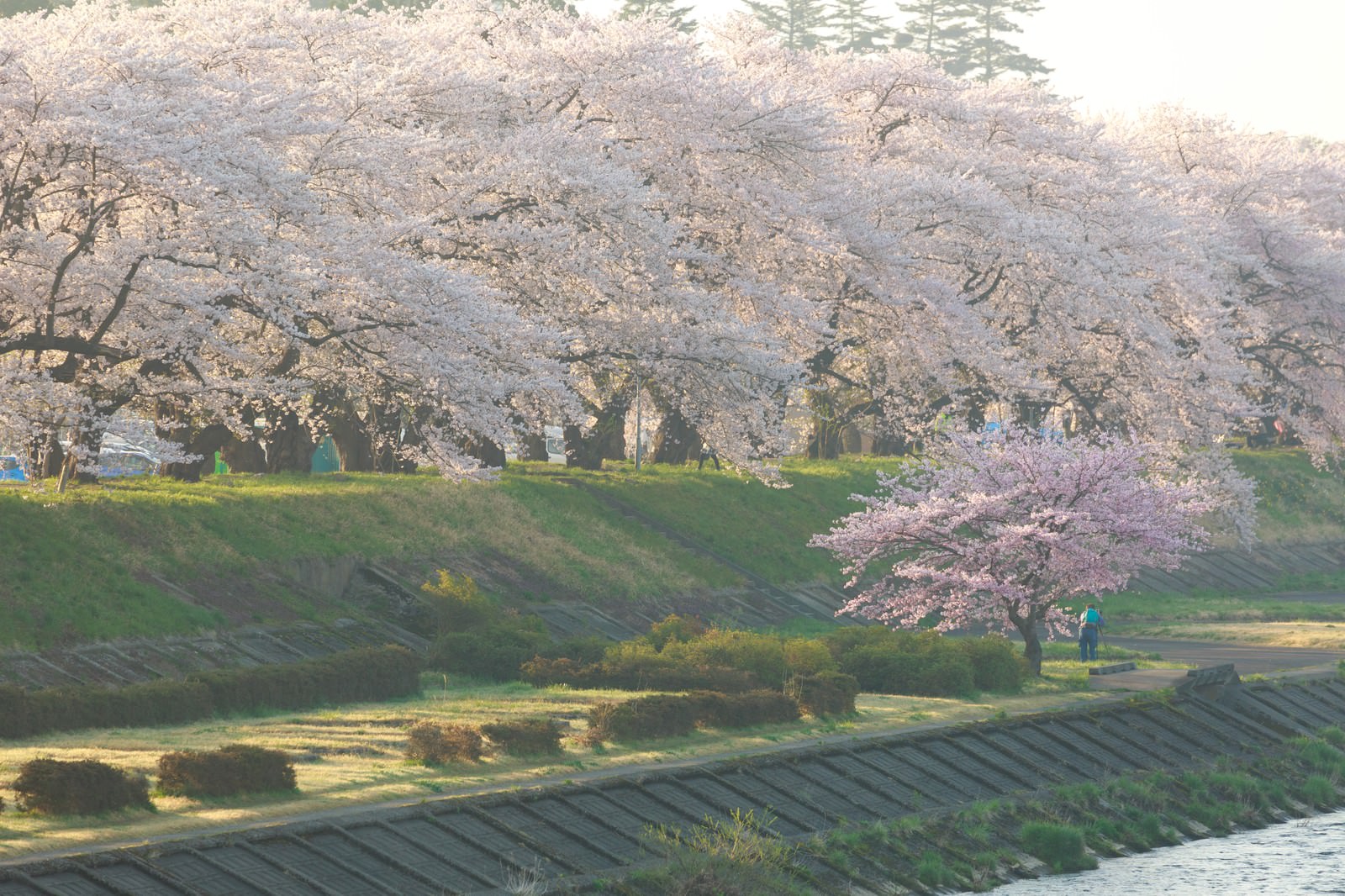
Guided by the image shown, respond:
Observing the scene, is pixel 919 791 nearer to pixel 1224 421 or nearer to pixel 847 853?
pixel 847 853

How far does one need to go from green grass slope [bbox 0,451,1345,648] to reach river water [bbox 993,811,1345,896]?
15824 millimetres

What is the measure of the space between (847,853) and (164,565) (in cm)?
1524

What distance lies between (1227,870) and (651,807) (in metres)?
9.17

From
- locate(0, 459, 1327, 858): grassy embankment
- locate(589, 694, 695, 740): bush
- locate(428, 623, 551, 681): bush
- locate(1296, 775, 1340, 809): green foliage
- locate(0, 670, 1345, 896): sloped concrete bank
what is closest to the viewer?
locate(0, 670, 1345, 896): sloped concrete bank

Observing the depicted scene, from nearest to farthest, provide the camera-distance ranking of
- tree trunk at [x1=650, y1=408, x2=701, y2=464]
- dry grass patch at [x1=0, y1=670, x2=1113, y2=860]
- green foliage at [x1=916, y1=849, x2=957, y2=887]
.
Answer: dry grass patch at [x1=0, y1=670, x2=1113, y2=860], green foliage at [x1=916, y1=849, x2=957, y2=887], tree trunk at [x1=650, y1=408, x2=701, y2=464]

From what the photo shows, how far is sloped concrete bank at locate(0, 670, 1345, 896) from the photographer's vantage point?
18703 millimetres

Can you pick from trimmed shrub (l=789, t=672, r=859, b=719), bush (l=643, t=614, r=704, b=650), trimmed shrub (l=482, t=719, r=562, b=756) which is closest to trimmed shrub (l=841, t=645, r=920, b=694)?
bush (l=643, t=614, r=704, b=650)

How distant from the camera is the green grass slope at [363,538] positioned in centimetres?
3161

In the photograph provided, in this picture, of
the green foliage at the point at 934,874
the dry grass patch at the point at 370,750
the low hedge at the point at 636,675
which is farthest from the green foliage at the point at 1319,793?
the green foliage at the point at 934,874

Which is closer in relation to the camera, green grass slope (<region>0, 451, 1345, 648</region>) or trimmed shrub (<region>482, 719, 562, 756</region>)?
trimmed shrub (<region>482, 719, 562, 756</region>)

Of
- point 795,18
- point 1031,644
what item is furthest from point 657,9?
point 1031,644

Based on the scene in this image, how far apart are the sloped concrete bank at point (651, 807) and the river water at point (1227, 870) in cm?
234

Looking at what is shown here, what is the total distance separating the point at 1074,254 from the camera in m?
59.4

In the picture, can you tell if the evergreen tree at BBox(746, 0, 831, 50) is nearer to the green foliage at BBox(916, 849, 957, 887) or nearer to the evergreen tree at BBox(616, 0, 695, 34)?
the evergreen tree at BBox(616, 0, 695, 34)
